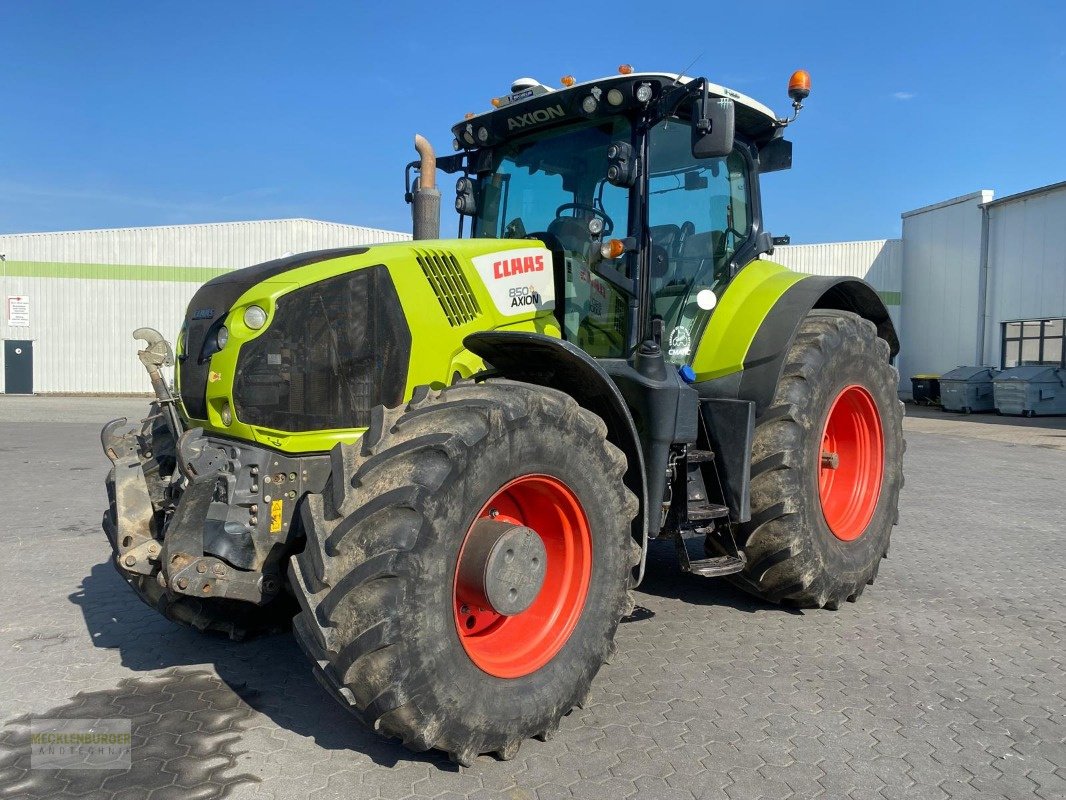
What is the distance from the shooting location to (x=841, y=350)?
4.89 metres

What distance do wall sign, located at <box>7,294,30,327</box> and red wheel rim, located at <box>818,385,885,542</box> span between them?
2879 cm

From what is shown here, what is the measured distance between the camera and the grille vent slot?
3.64 m

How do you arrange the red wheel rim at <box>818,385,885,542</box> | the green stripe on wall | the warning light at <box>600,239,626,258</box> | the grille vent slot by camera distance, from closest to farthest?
the grille vent slot → the warning light at <box>600,239,626,258</box> → the red wheel rim at <box>818,385,885,542</box> → the green stripe on wall

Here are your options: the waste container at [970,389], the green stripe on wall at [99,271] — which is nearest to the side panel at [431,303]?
the waste container at [970,389]

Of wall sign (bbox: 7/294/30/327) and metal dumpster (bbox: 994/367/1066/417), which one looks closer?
metal dumpster (bbox: 994/367/1066/417)

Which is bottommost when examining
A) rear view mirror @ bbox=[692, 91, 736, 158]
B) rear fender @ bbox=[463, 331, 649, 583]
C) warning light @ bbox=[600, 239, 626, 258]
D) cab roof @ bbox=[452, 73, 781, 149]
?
rear fender @ bbox=[463, 331, 649, 583]

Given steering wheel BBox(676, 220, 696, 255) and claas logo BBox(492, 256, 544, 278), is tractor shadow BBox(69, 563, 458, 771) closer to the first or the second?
claas logo BBox(492, 256, 544, 278)

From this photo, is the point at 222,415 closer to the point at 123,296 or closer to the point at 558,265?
the point at 558,265

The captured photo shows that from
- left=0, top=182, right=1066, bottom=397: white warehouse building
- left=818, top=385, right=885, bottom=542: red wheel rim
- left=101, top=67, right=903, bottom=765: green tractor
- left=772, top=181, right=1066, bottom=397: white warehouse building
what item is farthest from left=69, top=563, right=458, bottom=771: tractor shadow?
left=772, top=181, right=1066, bottom=397: white warehouse building

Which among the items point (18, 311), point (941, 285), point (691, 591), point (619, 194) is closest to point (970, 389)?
point (941, 285)

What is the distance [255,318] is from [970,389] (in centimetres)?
2298

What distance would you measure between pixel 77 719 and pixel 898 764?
3.19m

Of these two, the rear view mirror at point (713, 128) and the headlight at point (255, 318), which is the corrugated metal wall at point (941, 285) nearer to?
the rear view mirror at point (713, 128)

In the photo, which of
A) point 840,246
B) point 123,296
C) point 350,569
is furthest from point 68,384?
point 350,569
